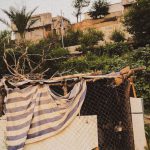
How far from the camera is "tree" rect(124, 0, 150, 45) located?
28.7 m

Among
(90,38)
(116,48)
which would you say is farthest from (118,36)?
(116,48)

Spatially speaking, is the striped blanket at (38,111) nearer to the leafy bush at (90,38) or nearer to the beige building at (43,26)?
the leafy bush at (90,38)

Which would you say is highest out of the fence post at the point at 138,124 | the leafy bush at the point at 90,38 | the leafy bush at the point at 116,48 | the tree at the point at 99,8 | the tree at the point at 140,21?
the tree at the point at 99,8

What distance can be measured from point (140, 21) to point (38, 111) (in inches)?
919

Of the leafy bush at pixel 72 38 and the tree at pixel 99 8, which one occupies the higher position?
the tree at pixel 99 8

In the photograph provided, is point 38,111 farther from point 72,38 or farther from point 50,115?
point 72,38

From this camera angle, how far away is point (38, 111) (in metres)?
7.46

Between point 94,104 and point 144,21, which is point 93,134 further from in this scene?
point 144,21

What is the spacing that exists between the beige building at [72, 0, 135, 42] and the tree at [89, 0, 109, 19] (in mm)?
793

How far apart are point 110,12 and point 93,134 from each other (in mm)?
44709

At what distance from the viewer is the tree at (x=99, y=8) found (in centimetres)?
4909

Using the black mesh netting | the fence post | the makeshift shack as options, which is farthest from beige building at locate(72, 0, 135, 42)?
the makeshift shack

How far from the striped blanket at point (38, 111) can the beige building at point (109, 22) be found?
1316 inches

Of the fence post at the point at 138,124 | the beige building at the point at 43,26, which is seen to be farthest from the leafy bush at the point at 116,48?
the beige building at the point at 43,26
